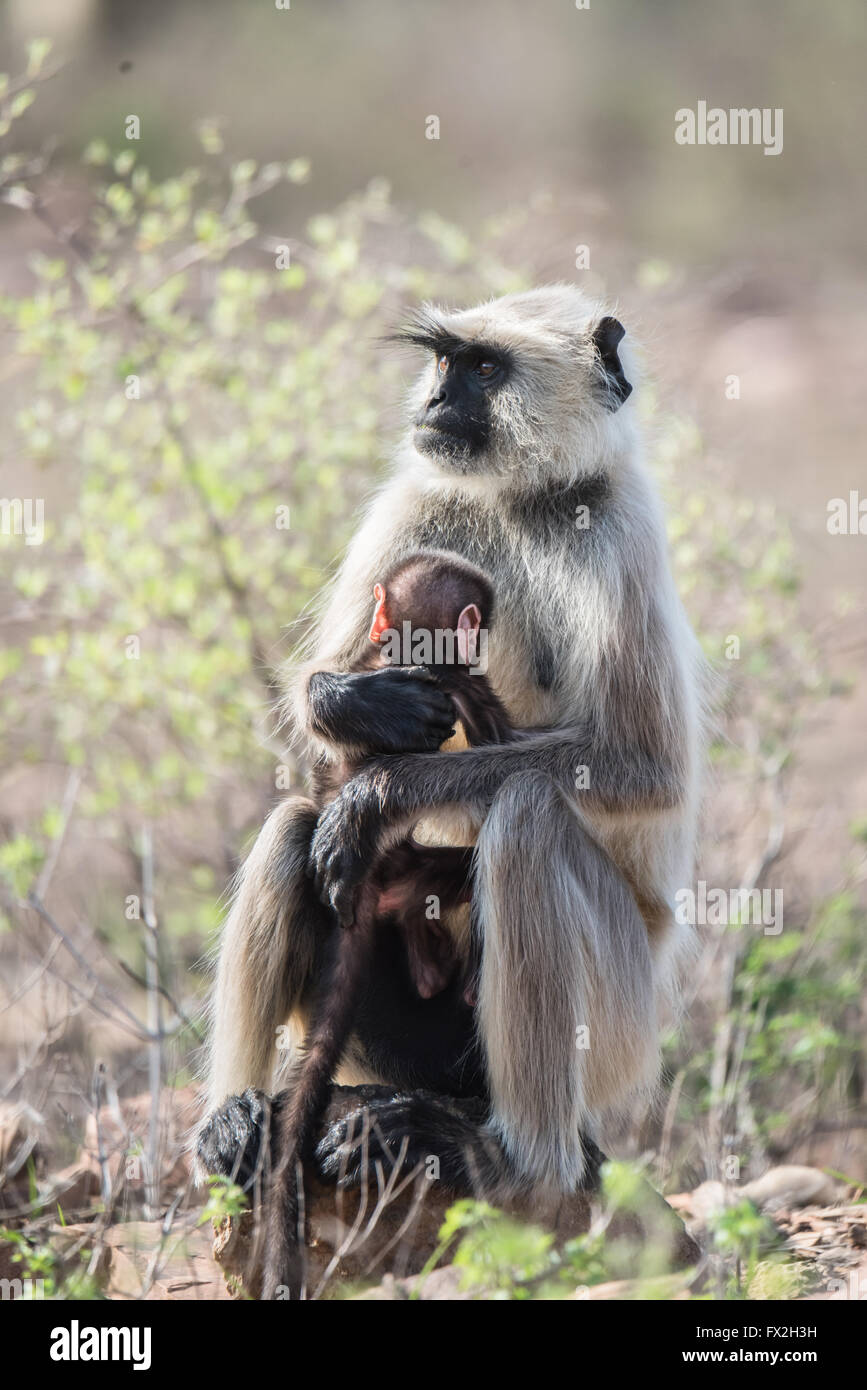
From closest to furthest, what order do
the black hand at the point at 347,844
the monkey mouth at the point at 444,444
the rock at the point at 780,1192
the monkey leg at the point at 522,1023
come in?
the monkey leg at the point at 522,1023, the black hand at the point at 347,844, the monkey mouth at the point at 444,444, the rock at the point at 780,1192

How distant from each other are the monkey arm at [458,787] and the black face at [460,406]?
74cm

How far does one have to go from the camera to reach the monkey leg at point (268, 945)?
11.9 feet

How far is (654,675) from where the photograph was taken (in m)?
3.64

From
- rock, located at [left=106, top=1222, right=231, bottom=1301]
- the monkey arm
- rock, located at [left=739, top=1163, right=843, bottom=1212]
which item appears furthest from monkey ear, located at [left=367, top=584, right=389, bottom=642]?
rock, located at [left=739, top=1163, right=843, bottom=1212]

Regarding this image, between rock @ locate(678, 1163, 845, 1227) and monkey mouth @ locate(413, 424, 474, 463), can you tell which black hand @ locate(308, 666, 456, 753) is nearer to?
monkey mouth @ locate(413, 424, 474, 463)

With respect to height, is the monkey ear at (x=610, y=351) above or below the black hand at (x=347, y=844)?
above

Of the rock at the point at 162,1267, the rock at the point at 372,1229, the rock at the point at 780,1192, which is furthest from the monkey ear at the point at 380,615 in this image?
the rock at the point at 780,1192

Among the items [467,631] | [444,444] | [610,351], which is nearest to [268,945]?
[467,631]

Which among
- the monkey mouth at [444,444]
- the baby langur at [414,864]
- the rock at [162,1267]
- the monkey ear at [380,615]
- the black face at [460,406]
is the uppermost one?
the black face at [460,406]

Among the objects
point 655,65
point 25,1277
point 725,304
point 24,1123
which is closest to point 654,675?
point 25,1277

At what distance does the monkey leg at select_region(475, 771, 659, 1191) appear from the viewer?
3.33m

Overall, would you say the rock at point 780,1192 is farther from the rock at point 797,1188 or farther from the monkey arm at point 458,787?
the monkey arm at point 458,787

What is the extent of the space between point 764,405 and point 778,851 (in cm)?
757

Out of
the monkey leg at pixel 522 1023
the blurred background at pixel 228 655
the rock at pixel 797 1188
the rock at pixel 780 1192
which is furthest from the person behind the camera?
the blurred background at pixel 228 655
